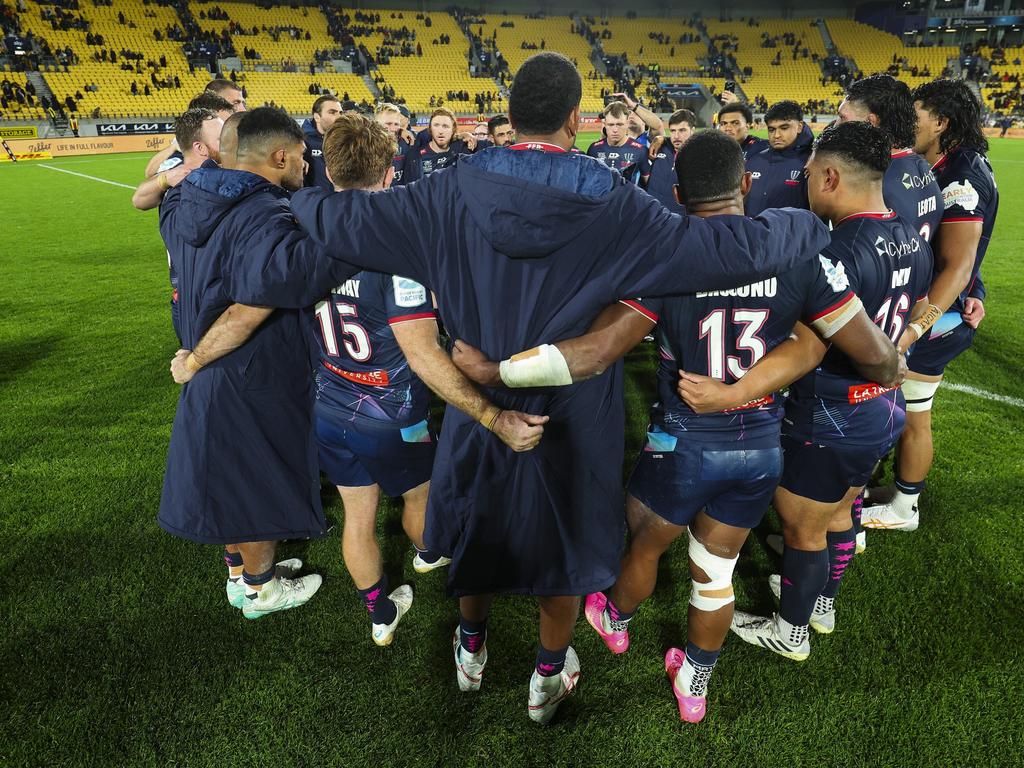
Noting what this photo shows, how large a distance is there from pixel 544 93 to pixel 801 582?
217 cm

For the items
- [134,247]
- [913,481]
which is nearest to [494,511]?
[913,481]

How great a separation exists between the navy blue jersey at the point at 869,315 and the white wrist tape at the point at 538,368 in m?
1.05

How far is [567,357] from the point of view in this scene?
1.67 metres

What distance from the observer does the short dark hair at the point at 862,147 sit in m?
Answer: 2.09

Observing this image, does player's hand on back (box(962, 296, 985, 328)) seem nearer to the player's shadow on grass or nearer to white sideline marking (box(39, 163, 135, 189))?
the player's shadow on grass

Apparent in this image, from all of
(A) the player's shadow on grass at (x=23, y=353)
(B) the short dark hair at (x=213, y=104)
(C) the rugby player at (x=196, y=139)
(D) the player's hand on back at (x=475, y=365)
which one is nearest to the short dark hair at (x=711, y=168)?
(D) the player's hand on back at (x=475, y=365)

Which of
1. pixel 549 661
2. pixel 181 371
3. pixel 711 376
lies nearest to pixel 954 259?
pixel 711 376

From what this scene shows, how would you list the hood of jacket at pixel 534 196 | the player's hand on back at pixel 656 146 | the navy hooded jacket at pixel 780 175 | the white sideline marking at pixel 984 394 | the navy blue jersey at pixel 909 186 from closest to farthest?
the hood of jacket at pixel 534 196 → the navy blue jersey at pixel 909 186 → the white sideline marking at pixel 984 394 → the navy hooded jacket at pixel 780 175 → the player's hand on back at pixel 656 146

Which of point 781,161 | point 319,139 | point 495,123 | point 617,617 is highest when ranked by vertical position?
point 319,139

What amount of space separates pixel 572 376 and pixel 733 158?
2.76ft

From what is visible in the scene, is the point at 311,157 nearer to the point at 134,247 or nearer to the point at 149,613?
the point at 149,613

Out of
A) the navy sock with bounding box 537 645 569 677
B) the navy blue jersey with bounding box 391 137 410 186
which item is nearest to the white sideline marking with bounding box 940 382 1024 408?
the navy sock with bounding box 537 645 569 677

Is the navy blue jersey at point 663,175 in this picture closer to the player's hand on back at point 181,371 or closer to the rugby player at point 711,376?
the rugby player at point 711,376

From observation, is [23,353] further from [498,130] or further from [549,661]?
[549,661]
